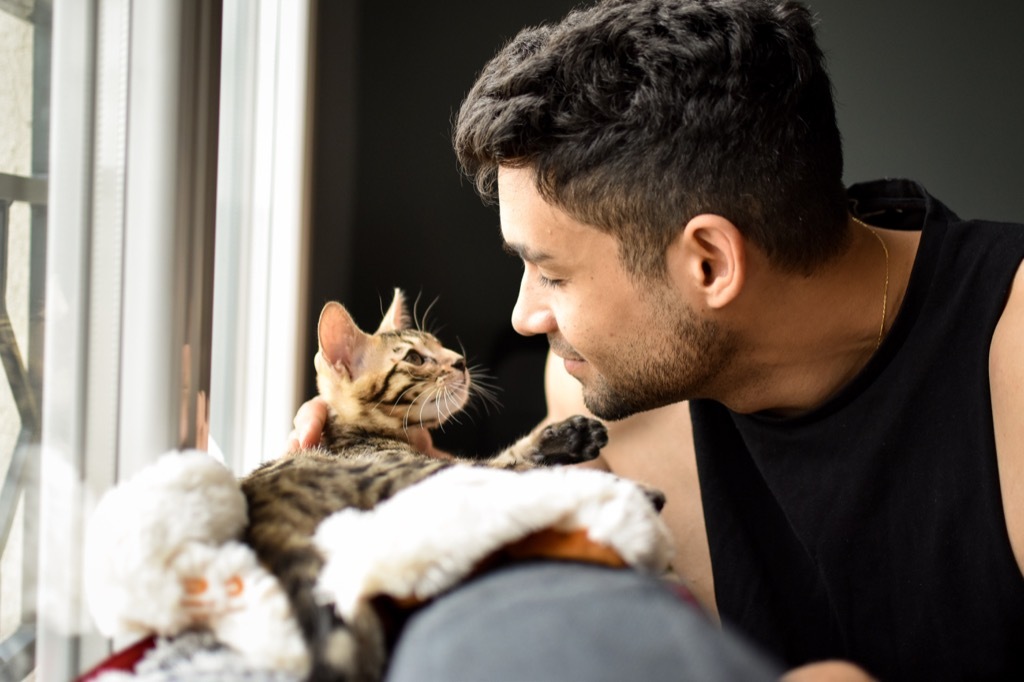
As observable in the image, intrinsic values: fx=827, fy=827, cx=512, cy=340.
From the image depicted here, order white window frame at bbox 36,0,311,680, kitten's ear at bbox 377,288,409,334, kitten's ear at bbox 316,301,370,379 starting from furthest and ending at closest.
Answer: kitten's ear at bbox 377,288,409,334 → kitten's ear at bbox 316,301,370,379 → white window frame at bbox 36,0,311,680

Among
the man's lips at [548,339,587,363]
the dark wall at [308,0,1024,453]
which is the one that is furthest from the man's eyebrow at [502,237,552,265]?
the dark wall at [308,0,1024,453]

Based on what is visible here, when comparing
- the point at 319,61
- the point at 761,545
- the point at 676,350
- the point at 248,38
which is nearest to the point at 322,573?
the point at 676,350

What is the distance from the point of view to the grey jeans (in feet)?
1.26

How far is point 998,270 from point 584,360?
0.52 metres

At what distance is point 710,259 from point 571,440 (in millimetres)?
337

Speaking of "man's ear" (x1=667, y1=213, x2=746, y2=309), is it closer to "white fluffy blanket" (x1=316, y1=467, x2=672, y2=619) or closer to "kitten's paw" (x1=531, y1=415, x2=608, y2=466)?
"kitten's paw" (x1=531, y1=415, x2=608, y2=466)

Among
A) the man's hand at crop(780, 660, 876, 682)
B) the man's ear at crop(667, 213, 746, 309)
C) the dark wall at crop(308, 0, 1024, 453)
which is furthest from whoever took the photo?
the dark wall at crop(308, 0, 1024, 453)

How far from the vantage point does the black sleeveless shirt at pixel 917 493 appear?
3.19 feet

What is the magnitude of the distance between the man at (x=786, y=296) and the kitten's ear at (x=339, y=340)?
289mm

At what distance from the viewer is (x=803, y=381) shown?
1131 millimetres

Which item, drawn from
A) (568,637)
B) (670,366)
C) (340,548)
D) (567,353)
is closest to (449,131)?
(567,353)

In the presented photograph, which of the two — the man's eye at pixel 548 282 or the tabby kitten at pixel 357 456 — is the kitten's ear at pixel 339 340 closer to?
the tabby kitten at pixel 357 456

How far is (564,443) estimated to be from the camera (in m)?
1.18

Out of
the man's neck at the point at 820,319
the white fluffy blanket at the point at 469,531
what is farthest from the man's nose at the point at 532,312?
the white fluffy blanket at the point at 469,531
